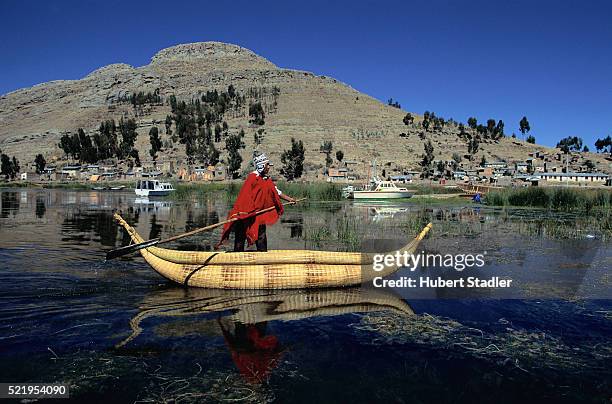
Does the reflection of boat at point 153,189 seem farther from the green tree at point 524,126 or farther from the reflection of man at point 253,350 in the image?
the green tree at point 524,126

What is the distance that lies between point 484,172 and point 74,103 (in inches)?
5317

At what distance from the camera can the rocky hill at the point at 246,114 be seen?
94.4m

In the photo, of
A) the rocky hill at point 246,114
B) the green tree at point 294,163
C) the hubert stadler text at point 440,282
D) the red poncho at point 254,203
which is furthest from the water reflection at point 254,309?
the rocky hill at point 246,114

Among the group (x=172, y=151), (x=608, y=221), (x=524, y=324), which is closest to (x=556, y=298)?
(x=524, y=324)

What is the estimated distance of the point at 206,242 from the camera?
16.5m

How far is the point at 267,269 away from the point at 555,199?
29.8m

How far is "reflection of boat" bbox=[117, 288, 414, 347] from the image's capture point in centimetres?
788

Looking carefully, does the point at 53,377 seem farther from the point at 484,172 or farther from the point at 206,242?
the point at 484,172

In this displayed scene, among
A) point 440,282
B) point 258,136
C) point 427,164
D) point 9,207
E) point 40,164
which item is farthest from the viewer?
point 258,136

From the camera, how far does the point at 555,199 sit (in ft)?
109

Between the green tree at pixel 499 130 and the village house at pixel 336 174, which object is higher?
the green tree at pixel 499 130

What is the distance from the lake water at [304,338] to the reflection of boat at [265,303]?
36mm

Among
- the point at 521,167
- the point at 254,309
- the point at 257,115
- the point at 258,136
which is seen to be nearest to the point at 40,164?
the point at 258,136

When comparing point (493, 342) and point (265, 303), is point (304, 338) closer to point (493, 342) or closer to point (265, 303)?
point (265, 303)
